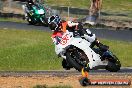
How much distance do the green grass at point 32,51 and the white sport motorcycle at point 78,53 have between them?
756 centimetres

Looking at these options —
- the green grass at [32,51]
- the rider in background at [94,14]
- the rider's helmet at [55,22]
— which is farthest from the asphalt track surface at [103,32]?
the rider's helmet at [55,22]

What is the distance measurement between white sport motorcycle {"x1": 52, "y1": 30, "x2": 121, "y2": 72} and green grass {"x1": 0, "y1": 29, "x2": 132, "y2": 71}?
7.56 metres

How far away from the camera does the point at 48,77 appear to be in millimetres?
16391

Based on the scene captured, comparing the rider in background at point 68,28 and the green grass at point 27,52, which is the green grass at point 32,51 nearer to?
the green grass at point 27,52

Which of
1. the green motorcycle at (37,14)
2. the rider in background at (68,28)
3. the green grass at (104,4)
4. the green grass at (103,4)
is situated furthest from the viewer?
the green grass at (104,4)

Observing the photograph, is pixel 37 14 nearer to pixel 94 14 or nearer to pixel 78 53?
pixel 94 14

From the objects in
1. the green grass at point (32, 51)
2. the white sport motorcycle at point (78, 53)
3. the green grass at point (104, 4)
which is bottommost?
the green grass at point (104, 4)

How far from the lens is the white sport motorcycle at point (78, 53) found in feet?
47.2

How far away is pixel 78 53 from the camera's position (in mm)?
14695

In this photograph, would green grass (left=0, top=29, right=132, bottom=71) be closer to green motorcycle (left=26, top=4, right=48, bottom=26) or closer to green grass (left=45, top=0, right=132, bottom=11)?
green motorcycle (left=26, top=4, right=48, bottom=26)

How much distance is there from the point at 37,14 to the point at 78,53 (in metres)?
19.1

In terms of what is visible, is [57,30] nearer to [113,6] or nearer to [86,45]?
[86,45]

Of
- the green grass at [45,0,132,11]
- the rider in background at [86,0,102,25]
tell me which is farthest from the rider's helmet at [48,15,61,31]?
the green grass at [45,0,132,11]

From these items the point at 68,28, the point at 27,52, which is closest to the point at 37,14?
the point at 27,52
